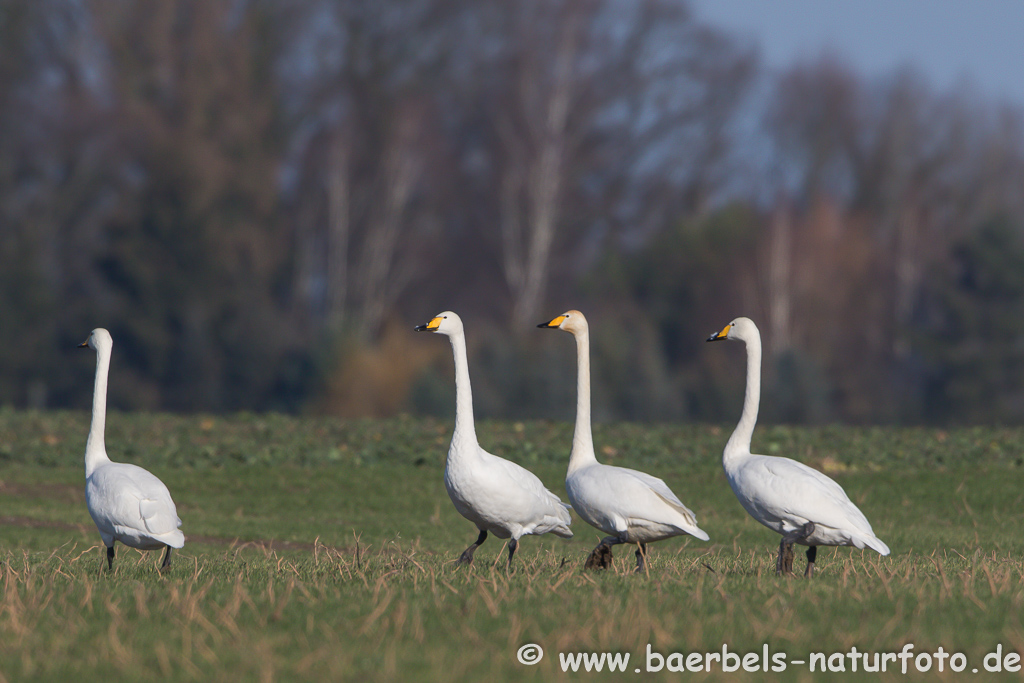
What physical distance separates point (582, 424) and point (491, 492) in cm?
109

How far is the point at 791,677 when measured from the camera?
501 centimetres

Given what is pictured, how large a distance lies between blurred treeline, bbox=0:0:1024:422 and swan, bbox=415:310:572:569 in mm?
28756

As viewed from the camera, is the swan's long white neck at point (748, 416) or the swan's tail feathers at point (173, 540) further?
the swan's long white neck at point (748, 416)

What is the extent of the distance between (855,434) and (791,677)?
1931cm

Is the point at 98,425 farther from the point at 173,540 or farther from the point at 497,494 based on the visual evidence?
the point at 497,494

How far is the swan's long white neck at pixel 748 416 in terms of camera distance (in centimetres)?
914

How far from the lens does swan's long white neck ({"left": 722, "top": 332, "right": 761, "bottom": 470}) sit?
9.14 meters

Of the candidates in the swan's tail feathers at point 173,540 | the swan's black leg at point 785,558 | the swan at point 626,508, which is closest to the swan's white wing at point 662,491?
the swan at point 626,508

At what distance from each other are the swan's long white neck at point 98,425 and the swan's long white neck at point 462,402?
108 inches

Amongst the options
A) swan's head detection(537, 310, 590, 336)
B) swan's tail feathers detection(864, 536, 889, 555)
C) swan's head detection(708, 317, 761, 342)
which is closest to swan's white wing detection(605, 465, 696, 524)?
swan's tail feathers detection(864, 536, 889, 555)

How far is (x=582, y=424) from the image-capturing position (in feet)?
32.2

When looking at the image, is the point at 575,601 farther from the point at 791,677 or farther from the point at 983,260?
the point at 983,260

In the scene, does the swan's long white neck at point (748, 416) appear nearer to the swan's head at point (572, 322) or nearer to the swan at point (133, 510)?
the swan's head at point (572, 322)

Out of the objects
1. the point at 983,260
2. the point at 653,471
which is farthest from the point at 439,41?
the point at 653,471
